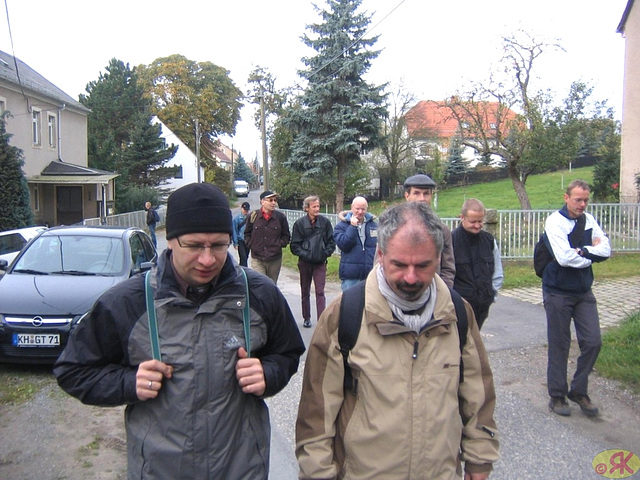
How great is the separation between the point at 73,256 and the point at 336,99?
72.8 feet

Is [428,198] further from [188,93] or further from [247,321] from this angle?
[188,93]

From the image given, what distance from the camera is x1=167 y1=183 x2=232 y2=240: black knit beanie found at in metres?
2.15

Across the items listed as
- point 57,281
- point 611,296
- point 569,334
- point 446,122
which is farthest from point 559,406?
point 446,122

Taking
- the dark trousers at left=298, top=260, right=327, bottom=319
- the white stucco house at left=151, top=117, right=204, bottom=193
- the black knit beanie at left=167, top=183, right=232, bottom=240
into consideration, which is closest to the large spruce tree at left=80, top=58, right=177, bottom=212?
the white stucco house at left=151, top=117, right=204, bottom=193

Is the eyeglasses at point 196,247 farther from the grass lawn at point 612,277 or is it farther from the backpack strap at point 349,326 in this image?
the grass lawn at point 612,277

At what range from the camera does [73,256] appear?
785cm

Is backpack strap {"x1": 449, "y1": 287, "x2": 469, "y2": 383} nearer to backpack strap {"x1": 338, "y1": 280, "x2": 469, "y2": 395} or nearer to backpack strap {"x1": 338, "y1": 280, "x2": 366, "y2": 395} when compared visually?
backpack strap {"x1": 338, "y1": 280, "x2": 469, "y2": 395}

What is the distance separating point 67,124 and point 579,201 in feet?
110

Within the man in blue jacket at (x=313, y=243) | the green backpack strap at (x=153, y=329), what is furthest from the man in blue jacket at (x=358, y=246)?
the green backpack strap at (x=153, y=329)

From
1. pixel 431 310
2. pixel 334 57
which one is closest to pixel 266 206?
pixel 431 310

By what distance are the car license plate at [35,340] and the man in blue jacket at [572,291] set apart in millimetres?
5083

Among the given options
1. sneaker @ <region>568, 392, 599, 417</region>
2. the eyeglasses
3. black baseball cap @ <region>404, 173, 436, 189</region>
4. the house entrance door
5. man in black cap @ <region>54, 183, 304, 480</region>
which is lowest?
sneaker @ <region>568, 392, 599, 417</region>

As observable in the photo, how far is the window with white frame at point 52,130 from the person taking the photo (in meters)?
31.2

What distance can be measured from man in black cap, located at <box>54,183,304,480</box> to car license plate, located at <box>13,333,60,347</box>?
4.69 m
